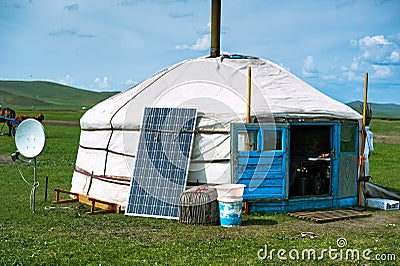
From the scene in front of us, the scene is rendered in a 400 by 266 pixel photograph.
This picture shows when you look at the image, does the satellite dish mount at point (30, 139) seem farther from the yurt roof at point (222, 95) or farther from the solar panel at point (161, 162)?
the solar panel at point (161, 162)

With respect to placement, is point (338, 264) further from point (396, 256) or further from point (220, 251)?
point (220, 251)

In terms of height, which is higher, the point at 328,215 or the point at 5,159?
the point at 5,159

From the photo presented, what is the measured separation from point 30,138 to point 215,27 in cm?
361

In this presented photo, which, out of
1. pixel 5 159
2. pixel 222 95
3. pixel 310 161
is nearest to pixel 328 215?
pixel 310 161

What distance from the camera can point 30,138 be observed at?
768cm

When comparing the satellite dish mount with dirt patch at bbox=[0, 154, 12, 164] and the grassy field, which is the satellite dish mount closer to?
the grassy field

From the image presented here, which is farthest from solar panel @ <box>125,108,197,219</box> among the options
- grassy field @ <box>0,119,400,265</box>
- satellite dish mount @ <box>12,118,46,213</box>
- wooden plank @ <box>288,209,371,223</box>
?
wooden plank @ <box>288,209,371,223</box>

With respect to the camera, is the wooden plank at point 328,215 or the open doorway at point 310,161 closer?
the wooden plank at point 328,215

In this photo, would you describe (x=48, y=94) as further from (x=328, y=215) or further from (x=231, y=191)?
(x=231, y=191)

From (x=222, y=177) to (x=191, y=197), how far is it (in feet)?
2.66

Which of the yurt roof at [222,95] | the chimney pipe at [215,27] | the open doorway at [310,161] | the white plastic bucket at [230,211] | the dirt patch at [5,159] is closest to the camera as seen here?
the white plastic bucket at [230,211]

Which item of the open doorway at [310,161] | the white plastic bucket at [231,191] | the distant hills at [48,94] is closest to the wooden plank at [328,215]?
the open doorway at [310,161]

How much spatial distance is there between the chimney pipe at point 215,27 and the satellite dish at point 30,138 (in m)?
3.29

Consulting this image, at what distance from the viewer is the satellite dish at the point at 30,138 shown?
7.61 m
